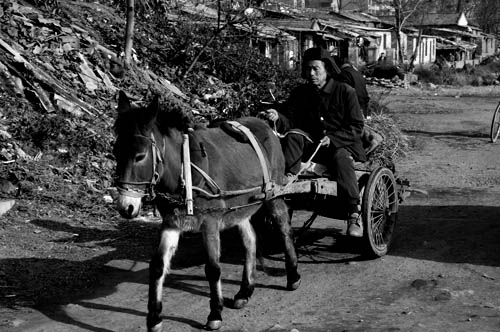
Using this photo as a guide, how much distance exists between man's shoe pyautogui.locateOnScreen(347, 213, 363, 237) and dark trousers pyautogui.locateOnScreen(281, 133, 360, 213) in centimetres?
7

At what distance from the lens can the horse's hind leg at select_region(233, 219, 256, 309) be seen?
6.77 meters

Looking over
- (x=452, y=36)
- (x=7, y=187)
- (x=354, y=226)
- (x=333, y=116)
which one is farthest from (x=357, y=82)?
(x=452, y=36)

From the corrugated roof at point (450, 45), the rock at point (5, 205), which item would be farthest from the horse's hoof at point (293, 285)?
the corrugated roof at point (450, 45)

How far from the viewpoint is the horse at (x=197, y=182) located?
563cm

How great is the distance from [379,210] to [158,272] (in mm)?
3360

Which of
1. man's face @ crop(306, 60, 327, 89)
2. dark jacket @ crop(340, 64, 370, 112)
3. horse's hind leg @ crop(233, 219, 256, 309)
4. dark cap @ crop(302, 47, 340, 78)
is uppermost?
dark cap @ crop(302, 47, 340, 78)

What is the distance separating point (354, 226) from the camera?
7.93 meters

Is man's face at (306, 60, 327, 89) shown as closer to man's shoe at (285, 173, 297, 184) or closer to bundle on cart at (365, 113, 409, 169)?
man's shoe at (285, 173, 297, 184)

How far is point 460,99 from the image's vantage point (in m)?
34.7

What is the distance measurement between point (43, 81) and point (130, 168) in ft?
27.9

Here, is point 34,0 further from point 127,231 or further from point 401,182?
point 401,182

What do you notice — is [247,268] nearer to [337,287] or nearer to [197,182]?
[337,287]

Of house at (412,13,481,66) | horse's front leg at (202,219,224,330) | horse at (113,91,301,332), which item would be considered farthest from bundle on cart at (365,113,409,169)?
house at (412,13,481,66)

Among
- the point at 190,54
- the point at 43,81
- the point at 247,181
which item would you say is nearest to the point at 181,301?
the point at 247,181
